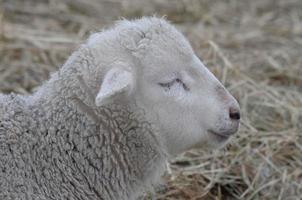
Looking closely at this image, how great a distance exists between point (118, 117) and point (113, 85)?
32 centimetres

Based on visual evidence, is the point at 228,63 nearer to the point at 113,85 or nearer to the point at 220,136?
the point at 220,136

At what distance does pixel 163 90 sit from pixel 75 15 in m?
4.51

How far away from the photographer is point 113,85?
3.77 meters

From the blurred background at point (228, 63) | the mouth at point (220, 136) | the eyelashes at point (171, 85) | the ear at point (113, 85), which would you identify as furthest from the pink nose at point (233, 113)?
the blurred background at point (228, 63)

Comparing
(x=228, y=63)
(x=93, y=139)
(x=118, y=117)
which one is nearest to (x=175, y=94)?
(x=118, y=117)

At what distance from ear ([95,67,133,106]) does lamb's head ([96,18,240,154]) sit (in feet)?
0.37

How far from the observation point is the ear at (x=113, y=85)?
12.0 ft

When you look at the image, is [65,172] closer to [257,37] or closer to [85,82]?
[85,82]

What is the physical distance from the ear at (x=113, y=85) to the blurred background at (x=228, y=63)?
4.48ft

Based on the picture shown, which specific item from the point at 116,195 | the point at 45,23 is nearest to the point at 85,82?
the point at 116,195

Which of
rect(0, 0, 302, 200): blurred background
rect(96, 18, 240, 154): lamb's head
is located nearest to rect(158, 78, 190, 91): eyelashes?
rect(96, 18, 240, 154): lamb's head

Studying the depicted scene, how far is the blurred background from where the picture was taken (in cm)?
546

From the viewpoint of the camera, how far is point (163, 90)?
405 cm

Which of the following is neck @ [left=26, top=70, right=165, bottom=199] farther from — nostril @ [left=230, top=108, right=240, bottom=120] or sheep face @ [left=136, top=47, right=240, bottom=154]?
nostril @ [left=230, top=108, right=240, bottom=120]
